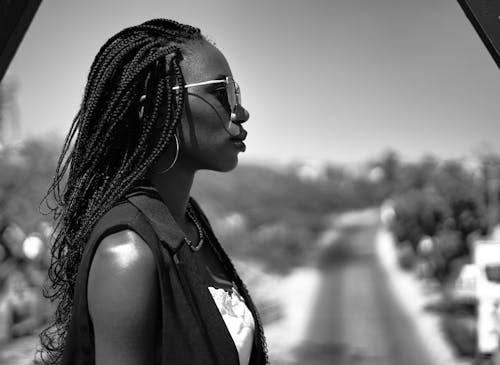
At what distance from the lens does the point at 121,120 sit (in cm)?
67

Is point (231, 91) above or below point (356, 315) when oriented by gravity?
above

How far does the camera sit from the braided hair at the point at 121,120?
0.66 m

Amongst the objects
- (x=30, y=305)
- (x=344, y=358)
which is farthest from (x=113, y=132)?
(x=344, y=358)

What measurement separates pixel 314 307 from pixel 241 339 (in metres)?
14.2

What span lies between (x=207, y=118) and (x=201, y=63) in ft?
0.17

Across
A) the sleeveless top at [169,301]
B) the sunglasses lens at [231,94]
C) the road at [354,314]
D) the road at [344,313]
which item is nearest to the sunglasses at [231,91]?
the sunglasses lens at [231,94]

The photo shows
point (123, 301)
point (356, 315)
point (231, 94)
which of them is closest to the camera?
point (123, 301)

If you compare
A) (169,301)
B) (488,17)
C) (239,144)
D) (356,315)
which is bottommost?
(356,315)

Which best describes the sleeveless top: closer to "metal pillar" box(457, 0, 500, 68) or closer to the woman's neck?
the woman's neck

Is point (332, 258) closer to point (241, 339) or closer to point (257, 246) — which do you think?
point (257, 246)

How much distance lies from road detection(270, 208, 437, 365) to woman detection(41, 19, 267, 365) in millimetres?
11161

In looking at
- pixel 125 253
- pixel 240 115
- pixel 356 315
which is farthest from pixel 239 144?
pixel 356 315

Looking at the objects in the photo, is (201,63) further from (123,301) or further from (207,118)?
(123,301)

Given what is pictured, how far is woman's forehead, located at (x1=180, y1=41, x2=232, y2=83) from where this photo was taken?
67 centimetres
